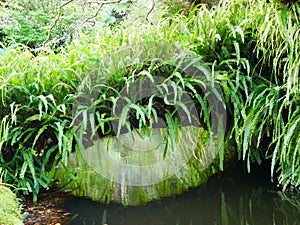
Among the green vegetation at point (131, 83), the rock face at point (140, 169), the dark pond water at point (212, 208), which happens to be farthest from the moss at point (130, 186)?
the green vegetation at point (131, 83)

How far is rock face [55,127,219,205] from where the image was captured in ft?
6.73

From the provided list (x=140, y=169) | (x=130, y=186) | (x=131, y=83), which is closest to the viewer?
(x=131, y=83)

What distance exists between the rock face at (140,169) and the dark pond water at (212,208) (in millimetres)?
122

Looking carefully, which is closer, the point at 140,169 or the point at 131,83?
the point at 131,83

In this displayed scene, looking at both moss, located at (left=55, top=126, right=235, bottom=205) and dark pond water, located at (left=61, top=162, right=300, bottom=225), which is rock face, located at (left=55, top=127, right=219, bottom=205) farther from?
dark pond water, located at (left=61, top=162, right=300, bottom=225)

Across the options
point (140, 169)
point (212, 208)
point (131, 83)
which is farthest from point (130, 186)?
point (131, 83)

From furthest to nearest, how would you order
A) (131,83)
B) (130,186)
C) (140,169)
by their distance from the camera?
1. (140,169)
2. (130,186)
3. (131,83)

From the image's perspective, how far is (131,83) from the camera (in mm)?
1744

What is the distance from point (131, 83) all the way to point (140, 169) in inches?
40.4

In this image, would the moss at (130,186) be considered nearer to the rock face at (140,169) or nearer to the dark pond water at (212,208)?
the rock face at (140,169)

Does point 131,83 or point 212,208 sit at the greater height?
point 131,83

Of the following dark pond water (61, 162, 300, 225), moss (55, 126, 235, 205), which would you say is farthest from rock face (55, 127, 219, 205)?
dark pond water (61, 162, 300, 225)

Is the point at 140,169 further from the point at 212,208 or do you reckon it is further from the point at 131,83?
the point at 131,83

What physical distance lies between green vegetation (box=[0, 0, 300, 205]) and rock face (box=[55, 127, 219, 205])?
8.3 inches
